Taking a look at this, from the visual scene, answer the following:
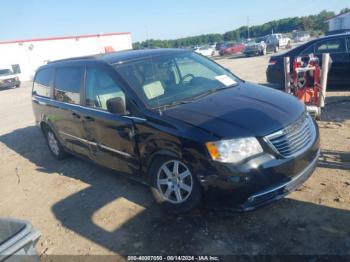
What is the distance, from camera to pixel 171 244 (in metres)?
3.33

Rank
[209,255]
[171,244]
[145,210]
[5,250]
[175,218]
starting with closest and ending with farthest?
1. [5,250]
2. [209,255]
3. [171,244]
4. [175,218]
5. [145,210]

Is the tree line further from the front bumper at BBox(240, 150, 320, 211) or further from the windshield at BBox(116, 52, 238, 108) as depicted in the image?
the front bumper at BBox(240, 150, 320, 211)

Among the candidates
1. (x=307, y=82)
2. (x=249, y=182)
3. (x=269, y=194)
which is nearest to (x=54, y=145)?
(x=249, y=182)

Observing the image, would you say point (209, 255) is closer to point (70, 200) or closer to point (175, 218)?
point (175, 218)

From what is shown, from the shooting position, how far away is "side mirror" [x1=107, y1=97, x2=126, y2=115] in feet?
12.5

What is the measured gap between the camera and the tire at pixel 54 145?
6.26m

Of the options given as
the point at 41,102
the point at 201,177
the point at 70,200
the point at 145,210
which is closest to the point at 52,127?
the point at 41,102

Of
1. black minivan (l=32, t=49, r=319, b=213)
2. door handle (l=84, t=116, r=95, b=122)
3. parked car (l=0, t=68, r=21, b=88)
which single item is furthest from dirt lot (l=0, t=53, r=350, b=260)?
parked car (l=0, t=68, r=21, b=88)

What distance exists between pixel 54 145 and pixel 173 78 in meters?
3.22

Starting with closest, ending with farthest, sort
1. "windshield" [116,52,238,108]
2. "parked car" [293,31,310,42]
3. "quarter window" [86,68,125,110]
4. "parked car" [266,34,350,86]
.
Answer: "windshield" [116,52,238,108] < "quarter window" [86,68,125,110] < "parked car" [266,34,350,86] < "parked car" [293,31,310,42]

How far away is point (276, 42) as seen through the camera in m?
33.9

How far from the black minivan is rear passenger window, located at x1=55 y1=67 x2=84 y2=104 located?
0.02 meters

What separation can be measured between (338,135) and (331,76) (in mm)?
3176

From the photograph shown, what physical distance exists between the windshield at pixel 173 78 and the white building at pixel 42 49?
113 feet
